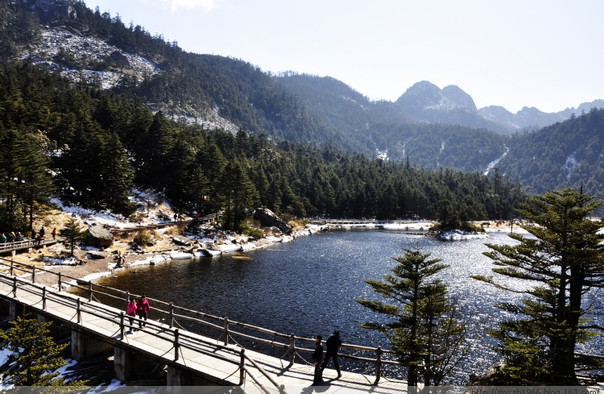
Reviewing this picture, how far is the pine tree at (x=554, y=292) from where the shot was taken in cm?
1426

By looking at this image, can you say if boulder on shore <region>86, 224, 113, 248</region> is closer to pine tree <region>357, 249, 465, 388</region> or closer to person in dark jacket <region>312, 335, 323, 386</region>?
pine tree <region>357, 249, 465, 388</region>

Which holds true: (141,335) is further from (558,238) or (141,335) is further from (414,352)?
(558,238)

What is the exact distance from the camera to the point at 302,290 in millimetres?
44625

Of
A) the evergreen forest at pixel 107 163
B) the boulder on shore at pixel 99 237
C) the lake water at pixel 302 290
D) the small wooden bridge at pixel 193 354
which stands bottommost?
the lake water at pixel 302 290

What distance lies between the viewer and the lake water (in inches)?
1246

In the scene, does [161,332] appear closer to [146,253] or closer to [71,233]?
[71,233]

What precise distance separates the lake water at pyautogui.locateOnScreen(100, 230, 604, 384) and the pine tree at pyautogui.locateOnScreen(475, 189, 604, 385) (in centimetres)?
549

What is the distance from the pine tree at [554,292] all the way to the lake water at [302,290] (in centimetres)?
549

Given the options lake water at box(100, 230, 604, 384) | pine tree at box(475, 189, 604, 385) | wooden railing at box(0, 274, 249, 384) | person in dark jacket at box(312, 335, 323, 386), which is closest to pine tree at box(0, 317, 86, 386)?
wooden railing at box(0, 274, 249, 384)

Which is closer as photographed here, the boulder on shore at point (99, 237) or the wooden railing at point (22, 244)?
the wooden railing at point (22, 244)

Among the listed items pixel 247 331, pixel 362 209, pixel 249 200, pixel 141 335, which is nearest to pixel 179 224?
pixel 249 200

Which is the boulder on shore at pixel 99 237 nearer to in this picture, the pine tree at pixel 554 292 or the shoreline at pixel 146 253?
the shoreline at pixel 146 253

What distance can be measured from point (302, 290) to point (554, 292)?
3111 centimetres

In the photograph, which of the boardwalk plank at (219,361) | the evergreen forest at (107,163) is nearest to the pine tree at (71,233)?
the evergreen forest at (107,163)
